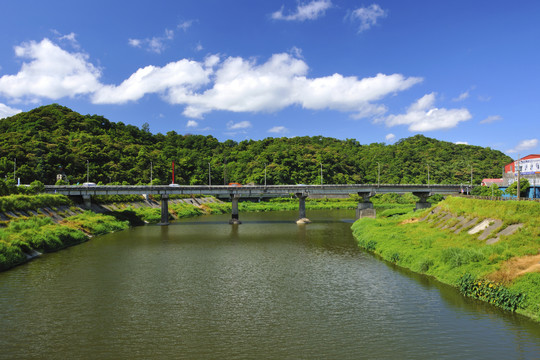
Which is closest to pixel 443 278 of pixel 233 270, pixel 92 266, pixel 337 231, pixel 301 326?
pixel 301 326

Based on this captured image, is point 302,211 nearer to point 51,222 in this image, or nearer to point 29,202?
point 51,222

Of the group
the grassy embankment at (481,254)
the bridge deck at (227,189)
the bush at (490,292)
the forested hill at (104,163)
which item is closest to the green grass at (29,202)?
the bridge deck at (227,189)

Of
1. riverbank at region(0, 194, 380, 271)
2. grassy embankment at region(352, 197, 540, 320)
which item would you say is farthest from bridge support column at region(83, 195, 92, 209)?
grassy embankment at region(352, 197, 540, 320)

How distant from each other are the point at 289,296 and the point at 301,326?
6765 mm

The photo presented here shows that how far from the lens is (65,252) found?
53.5m

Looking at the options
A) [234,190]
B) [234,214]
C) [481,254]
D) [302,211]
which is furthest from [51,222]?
[481,254]

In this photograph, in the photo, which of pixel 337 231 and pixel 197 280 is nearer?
pixel 197 280

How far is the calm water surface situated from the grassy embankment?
4.10 feet

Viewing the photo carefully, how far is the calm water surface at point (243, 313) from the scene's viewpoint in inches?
837

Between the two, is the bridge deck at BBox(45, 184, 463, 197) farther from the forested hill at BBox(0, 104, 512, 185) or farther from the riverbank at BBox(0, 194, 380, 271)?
the forested hill at BBox(0, 104, 512, 185)

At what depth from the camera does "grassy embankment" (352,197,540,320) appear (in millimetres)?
27219

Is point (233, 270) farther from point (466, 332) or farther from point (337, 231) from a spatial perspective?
point (337, 231)

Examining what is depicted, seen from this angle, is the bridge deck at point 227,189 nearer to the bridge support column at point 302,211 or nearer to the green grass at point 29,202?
the bridge support column at point 302,211

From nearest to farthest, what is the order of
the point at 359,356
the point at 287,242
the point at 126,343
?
the point at 359,356
the point at 126,343
the point at 287,242
